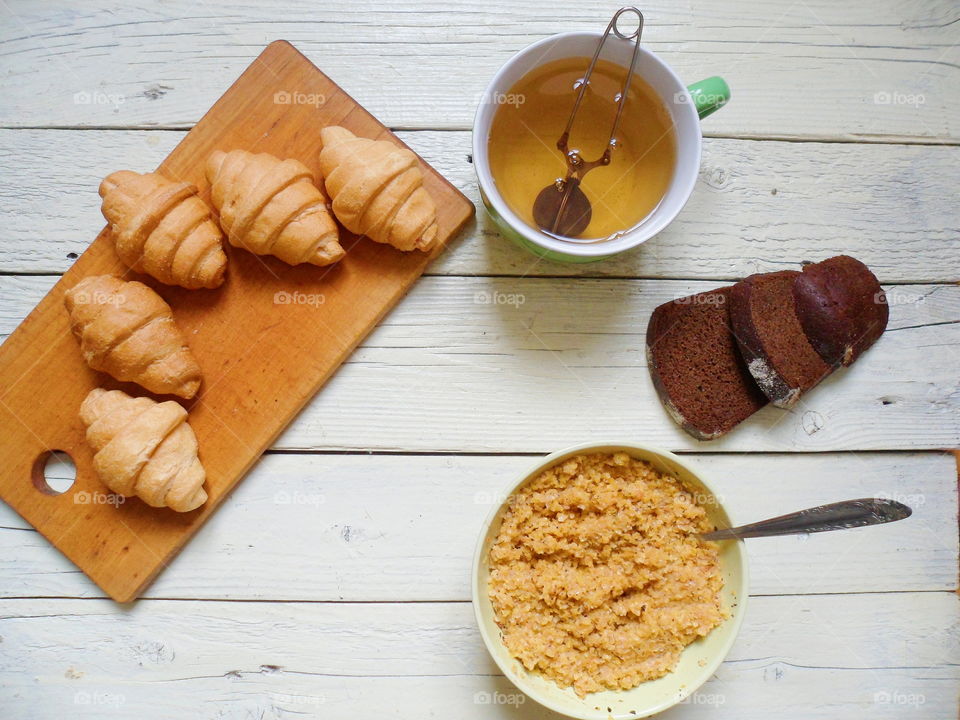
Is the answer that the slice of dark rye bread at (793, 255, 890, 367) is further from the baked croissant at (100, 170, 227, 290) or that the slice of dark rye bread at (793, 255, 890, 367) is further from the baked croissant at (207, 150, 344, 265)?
the baked croissant at (100, 170, 227, 290)

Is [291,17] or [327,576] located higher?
[291,17]

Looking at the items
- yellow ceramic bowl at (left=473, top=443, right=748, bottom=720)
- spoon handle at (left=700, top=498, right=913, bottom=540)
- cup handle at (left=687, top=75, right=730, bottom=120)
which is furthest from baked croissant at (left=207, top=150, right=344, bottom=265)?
spoon handle at (left=700, top=498, right=913, bottom=540)

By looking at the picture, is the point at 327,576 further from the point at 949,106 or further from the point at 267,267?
the point at 949,106

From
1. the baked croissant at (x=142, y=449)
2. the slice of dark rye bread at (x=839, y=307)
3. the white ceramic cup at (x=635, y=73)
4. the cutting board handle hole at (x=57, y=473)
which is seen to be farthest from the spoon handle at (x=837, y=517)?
the cutting board handle hole at (x=57, y=473)

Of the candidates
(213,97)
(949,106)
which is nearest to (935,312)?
(949,106)

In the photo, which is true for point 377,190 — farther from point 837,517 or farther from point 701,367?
point 837,517
